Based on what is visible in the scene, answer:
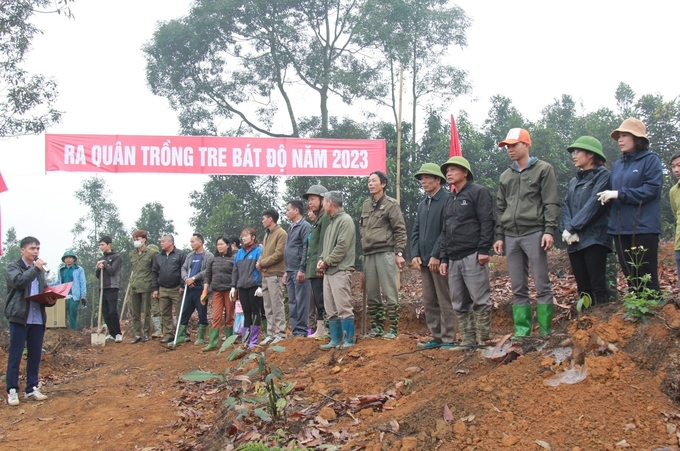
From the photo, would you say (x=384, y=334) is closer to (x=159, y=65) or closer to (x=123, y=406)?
→ (x=123, y=406)

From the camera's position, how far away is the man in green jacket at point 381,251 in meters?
6.82

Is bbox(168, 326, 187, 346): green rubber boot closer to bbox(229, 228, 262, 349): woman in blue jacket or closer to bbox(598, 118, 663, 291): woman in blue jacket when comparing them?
bbox(229, 228, 262, 349): woman in blue jacket

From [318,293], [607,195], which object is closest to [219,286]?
[318,293]

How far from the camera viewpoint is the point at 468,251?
5668mm

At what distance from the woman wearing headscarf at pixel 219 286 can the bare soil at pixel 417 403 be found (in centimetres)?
171

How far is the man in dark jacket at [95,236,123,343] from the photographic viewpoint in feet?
37.5

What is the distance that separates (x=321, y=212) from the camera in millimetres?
8055

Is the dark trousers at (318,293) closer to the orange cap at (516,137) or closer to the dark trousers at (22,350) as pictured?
the orange cap at (516,137)

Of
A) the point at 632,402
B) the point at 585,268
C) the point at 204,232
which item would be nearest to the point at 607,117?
the point at 204,232

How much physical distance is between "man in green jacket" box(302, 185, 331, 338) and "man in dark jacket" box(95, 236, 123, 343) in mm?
5300

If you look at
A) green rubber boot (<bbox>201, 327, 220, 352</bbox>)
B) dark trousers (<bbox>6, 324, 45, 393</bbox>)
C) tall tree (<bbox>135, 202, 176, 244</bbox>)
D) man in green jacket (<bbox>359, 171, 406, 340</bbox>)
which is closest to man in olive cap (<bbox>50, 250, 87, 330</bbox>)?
green rubber boot (<bbox>201, 327, 220, 352</bbox>)

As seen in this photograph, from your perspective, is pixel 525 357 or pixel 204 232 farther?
pixel 204 232

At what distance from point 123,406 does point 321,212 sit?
11.0 ft

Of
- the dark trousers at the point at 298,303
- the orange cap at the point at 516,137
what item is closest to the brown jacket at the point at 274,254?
the dark trousers at the point at 298,303
